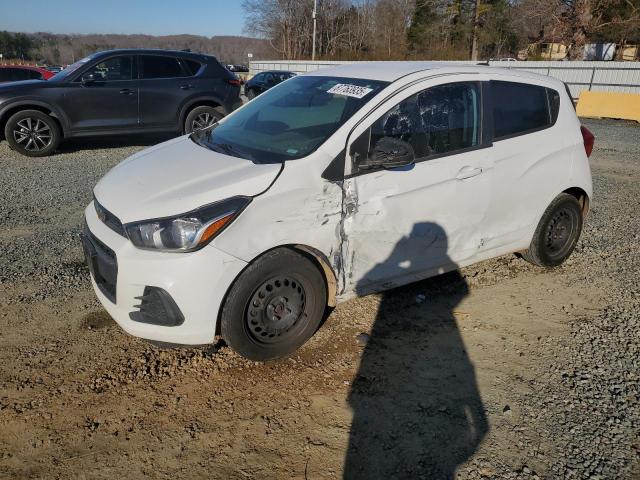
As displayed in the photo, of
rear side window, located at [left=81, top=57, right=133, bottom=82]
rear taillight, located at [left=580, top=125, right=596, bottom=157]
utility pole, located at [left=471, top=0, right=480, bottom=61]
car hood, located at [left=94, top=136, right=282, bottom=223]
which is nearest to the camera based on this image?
car hood, located at [left=94, top=136, right=282, bottom=223]

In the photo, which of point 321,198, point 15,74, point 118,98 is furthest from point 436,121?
point 15,74

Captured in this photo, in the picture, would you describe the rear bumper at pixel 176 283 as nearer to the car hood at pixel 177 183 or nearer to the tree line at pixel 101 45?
the car hood at pixel 177 183

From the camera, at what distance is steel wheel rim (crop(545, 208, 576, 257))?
14.9ft

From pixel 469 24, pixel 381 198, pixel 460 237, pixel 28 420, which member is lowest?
pixel 28 420

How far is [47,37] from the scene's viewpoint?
102m

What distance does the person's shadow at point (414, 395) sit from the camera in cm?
248

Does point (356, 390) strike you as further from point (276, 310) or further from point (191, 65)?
point (191, 65)

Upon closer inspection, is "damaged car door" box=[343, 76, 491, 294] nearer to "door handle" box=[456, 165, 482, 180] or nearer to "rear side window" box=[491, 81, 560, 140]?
"door handle" box=[456, 165, 482, 180]

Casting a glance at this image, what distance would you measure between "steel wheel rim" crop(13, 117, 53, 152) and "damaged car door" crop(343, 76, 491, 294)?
7622mm

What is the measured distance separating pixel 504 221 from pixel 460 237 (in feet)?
1.73

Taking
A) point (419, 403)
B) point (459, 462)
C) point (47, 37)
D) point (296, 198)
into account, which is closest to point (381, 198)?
point (296, 198)

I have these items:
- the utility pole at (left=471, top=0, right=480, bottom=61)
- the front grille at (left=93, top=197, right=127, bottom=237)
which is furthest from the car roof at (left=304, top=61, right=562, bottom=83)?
the utility pole at (left=471, top=0, right=480, bottom=61)

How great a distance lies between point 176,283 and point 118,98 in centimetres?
756

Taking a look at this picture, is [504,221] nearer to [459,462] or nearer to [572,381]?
[572,381]
